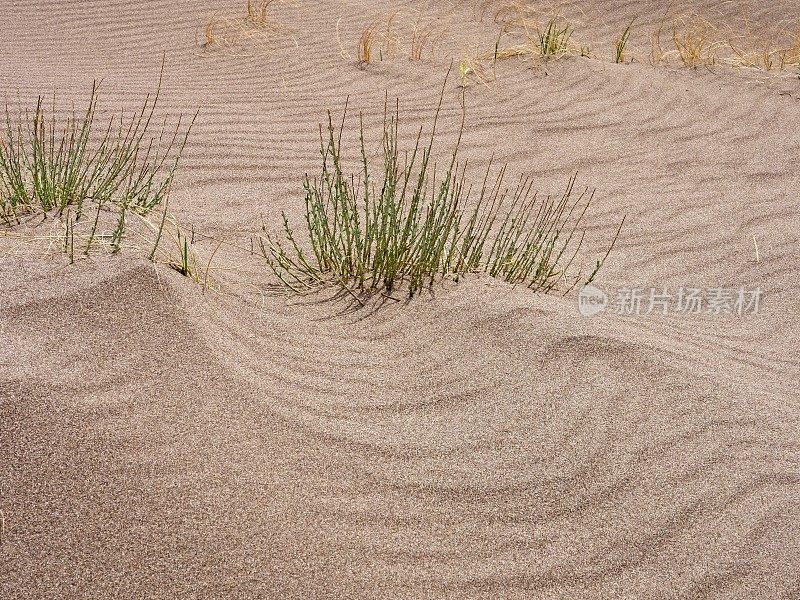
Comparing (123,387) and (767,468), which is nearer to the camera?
(123,387)

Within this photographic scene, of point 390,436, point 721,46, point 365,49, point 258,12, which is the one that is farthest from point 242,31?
point 390,436

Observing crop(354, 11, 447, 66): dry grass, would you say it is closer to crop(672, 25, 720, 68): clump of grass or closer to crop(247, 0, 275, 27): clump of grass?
crop(247, 0, 275, 27): clump of grass

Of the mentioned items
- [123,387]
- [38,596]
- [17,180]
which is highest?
[17,180]

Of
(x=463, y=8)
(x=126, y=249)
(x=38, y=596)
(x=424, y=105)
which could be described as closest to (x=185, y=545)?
(x=38, y=596)

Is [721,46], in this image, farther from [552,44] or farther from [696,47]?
[552,44]

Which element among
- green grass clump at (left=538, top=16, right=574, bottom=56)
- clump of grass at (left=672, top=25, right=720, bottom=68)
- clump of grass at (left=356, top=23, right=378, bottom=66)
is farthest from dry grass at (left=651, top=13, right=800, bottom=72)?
clump of grass at (left=356, top=23, right=378, bottom=66)

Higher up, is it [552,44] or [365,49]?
[552,44]

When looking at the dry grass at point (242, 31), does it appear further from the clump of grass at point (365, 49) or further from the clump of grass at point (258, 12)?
the clump of grass at point (365, 49)

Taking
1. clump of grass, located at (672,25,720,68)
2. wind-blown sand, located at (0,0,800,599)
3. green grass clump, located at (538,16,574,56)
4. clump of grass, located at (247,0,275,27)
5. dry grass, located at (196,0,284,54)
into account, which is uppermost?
clump of grass, located at (672,25,720,68)

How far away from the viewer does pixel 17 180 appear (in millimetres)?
3232

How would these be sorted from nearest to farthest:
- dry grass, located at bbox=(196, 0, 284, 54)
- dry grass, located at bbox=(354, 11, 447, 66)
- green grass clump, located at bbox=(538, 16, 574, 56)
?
dry grass, located at bbox=(354, 11, 447, 66) < green grass clump, located at bbox=(538, 16, 574, 56) < dry grass, located at bbox=(196, 0, 284, 54)

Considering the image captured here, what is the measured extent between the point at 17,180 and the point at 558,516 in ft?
7.52

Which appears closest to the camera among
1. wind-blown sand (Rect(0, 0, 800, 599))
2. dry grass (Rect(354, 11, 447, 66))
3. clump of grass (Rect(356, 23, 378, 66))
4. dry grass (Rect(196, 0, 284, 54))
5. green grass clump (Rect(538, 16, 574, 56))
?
wind-blown sand (Rect(0, 0, 800, 599))

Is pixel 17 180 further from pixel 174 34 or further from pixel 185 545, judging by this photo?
pixel 174 34
